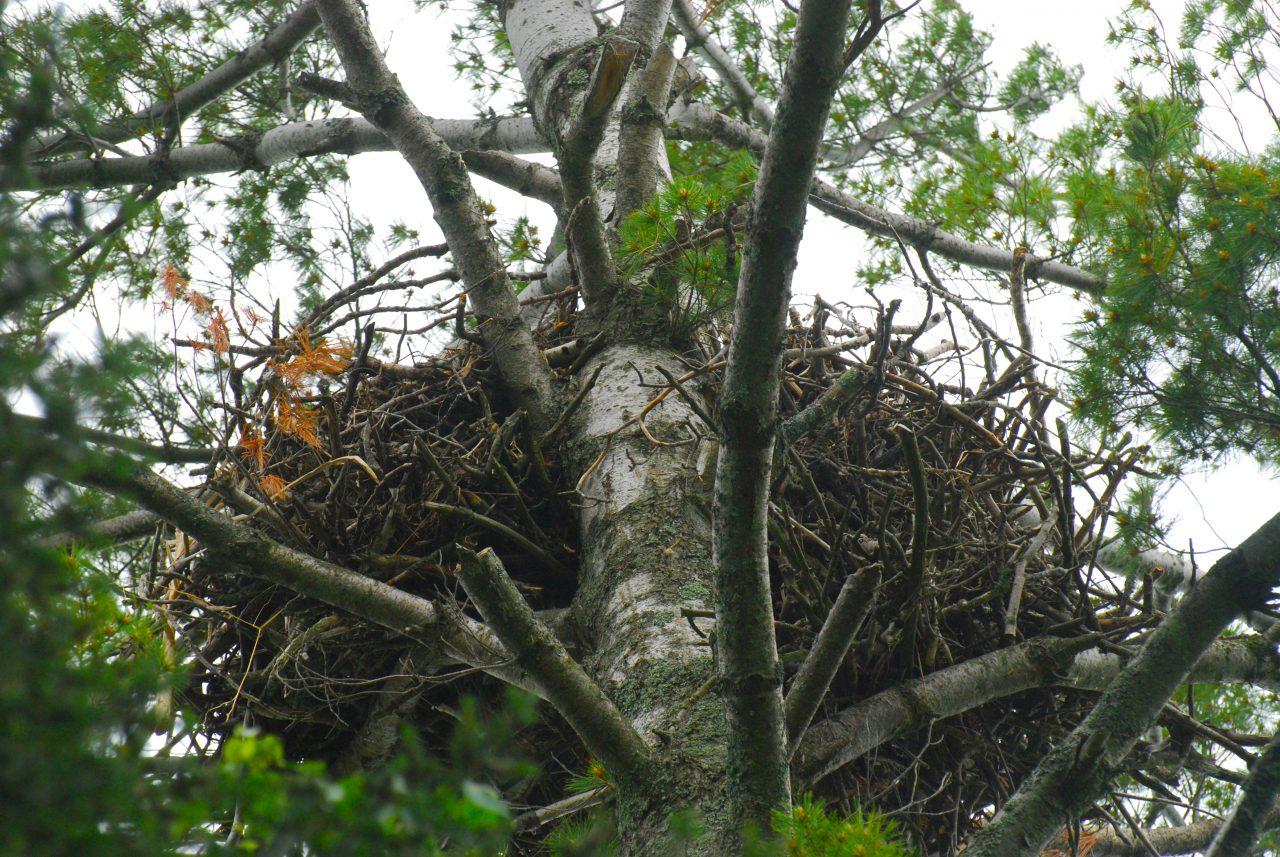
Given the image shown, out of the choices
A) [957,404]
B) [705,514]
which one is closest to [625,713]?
[705,514]

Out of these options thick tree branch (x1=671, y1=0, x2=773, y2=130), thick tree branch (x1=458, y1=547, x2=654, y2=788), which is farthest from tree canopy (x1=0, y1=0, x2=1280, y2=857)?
thick tree branch (x1=671, y1=0, x2=773, y2=130)

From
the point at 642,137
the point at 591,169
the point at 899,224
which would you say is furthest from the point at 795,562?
the point at 899,224

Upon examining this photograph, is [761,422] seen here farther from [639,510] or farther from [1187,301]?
[1187,301]

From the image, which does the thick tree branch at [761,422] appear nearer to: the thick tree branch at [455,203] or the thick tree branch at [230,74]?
the thick tree branch at [455,203]

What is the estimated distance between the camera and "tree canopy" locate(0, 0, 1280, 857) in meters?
0.65

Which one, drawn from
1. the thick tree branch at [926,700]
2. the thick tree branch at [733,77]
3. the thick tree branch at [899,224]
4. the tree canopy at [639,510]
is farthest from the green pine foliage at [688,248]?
the thick tree branch at [733,77]

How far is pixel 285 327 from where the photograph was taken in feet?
9.79

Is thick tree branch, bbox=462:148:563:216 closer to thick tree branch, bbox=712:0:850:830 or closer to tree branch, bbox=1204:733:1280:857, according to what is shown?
thick tree branch, bbox=712:0:850:830

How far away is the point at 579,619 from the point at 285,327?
1344mm

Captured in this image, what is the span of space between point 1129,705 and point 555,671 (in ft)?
2.88

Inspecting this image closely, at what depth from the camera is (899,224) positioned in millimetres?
3855

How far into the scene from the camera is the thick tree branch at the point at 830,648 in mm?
1480

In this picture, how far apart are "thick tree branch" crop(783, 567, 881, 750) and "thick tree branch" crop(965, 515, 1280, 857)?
30cm

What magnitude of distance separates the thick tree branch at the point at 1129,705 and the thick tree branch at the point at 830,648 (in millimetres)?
296
